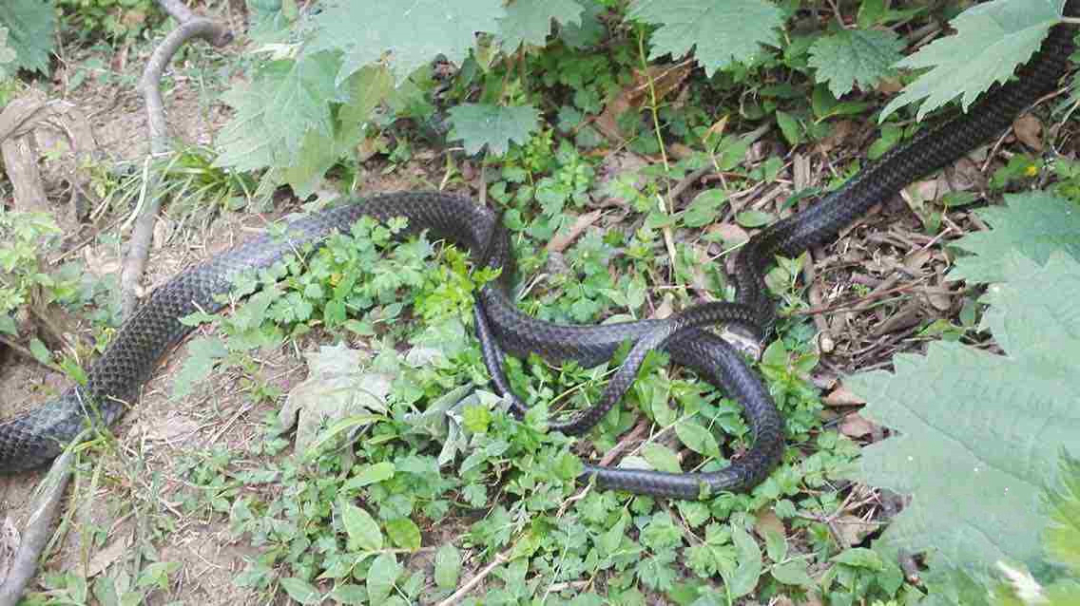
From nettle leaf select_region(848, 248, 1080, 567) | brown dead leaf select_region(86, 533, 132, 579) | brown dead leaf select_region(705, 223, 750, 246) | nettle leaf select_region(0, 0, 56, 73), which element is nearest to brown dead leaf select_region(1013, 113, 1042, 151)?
brown dead leaf select_region(705, 223, 750, 246)

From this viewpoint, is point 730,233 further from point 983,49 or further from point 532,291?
point 983,49

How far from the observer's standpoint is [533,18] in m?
4.29

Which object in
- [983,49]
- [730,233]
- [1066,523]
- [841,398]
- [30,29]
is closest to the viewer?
[1066,523]

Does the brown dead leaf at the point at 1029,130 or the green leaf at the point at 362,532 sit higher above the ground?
the brown dead leaf at the point at 1029,130

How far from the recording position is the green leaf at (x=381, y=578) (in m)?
3.52

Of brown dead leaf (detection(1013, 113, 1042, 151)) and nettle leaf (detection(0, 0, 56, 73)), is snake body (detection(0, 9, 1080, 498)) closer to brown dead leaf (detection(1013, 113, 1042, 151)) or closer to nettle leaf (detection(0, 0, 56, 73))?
brown dead leaf (detection(1013, 113, 1042, 151))

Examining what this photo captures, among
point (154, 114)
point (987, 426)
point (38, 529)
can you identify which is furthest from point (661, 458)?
point (154, 114)

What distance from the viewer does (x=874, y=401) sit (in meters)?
2.02

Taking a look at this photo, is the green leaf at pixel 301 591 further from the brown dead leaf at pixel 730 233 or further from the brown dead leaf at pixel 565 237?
the brown dead leaf at pixel 730 233

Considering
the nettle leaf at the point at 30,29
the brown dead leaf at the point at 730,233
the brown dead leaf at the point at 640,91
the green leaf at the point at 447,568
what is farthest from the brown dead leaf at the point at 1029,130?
the nettle leaf at the point at 30,29

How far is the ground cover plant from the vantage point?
11.6 ft

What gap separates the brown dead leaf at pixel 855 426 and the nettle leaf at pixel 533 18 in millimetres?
2114

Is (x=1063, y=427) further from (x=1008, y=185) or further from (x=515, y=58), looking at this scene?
(x=515, y=58)

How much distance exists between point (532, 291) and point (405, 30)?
64.9 inches
